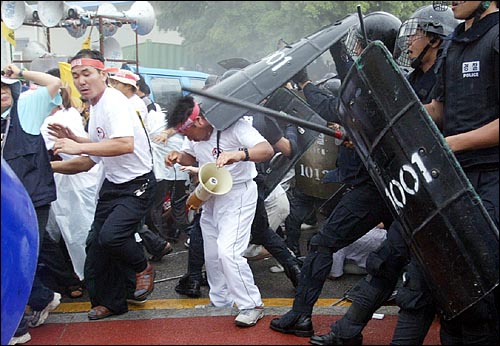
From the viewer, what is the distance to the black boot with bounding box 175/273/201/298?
4.88 meters

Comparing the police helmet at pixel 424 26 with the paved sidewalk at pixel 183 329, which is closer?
the paved sidewalk at pixel 183 329

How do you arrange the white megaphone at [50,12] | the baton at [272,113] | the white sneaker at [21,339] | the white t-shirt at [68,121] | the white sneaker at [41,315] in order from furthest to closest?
the white megaphone at [50,12] < the white t-shirt at [68,121] < the white sneaker at [41,315] < the white sneaker at [21,339] < the baton at [272,113]

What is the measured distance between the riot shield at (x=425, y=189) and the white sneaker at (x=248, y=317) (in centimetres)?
131

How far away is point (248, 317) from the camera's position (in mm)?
3977

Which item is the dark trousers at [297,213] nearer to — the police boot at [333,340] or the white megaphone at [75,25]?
the police boot at [333,340]

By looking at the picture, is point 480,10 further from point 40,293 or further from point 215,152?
point 40,293

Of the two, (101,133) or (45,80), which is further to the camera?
(101,133)

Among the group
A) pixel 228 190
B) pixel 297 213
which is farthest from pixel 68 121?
pixel 297 213

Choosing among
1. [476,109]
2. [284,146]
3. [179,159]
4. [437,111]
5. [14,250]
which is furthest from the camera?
[284,146]

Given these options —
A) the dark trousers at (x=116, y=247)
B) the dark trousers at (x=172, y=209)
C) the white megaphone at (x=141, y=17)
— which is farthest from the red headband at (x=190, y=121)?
the white megaphone at (x=141, y=17)

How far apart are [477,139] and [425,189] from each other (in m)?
0.34

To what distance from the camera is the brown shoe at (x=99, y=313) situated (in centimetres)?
414

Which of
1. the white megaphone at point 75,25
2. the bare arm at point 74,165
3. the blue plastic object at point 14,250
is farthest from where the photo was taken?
the white megaphone at point 75,25

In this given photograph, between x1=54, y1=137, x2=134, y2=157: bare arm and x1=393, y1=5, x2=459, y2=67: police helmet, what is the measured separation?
1.74 metres
